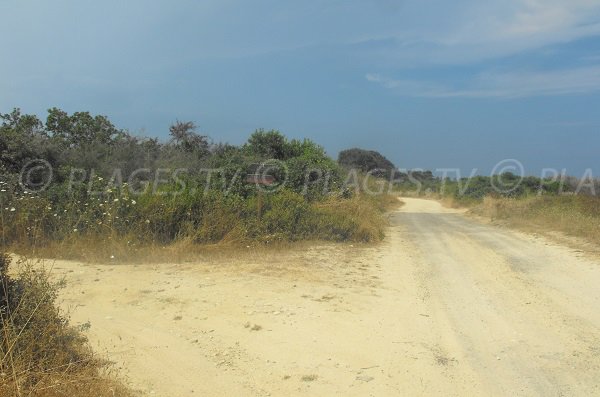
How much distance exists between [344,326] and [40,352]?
3.12 meters

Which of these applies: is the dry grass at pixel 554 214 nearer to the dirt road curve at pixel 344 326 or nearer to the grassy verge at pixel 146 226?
the dirt road curve at pixel 344 326

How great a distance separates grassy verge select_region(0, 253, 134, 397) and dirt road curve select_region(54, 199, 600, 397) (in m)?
0.33

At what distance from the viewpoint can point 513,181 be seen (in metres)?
36.0

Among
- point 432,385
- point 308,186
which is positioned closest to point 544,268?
point 432,385

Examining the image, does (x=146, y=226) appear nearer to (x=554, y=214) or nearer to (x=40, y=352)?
(x=40, y=352)

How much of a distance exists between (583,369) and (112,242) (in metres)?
8.17

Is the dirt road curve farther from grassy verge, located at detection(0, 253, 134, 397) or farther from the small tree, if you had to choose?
the small tree

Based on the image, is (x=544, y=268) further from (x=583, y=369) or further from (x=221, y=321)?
(x=221, y=321)
